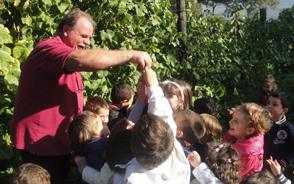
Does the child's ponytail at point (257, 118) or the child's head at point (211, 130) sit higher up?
the child's ponytail at point (257, 118)

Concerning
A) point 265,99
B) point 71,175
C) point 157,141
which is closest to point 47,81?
point 157,141

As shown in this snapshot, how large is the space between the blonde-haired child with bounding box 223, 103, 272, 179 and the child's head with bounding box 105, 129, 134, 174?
1.09m

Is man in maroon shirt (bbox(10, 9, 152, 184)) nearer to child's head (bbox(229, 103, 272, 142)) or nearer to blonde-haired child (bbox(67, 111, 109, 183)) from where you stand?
blonde-haired child (bbox(67, 111, 109, 183))

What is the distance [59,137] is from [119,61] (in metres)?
0.77

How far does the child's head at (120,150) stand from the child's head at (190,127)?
667 mm

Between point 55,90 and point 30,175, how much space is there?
0.59 m

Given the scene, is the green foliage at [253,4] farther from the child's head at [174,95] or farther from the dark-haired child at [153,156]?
the dark-haired child at [153,156]

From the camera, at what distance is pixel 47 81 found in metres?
1.79

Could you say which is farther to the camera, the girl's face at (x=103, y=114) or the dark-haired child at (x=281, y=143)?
the dark-haired child at (x=281, y=143)

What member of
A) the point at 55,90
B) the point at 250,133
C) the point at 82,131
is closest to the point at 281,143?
the point at 250,133

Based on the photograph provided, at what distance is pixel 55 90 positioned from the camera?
6.11ft

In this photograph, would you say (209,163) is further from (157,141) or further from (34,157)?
(34,157)

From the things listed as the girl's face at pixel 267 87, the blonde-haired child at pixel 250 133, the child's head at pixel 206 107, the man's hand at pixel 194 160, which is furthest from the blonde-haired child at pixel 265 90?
the man's hand at pixel 194 160

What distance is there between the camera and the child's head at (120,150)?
1666 mm
